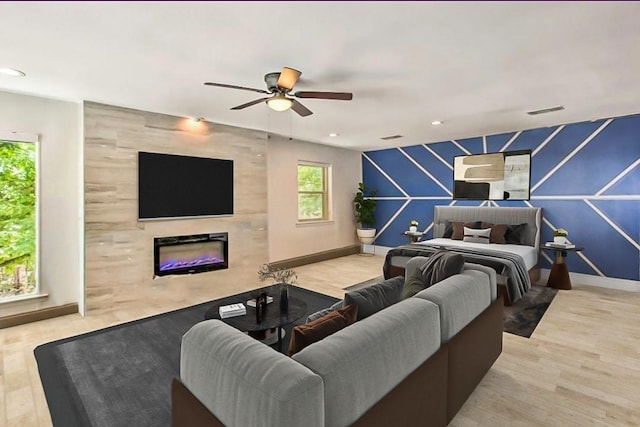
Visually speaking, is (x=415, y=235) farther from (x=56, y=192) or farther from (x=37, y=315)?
(x=37, y=315)

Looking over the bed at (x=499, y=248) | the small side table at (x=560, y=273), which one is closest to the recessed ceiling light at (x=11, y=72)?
the bed at (x=499, y=248)

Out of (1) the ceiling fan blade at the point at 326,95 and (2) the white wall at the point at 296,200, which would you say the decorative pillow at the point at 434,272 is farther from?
(2) the white wall at the point at 296,200

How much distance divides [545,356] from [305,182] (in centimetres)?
520

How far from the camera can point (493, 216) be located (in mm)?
5984

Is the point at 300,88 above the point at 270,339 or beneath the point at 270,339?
above

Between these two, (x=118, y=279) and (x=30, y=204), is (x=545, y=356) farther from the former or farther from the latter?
(x=30, y=204)

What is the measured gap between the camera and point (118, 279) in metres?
4.21

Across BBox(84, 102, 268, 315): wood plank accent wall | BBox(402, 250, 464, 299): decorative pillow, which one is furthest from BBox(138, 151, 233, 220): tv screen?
BBox(402, 250, 464, 299): decorative pillow

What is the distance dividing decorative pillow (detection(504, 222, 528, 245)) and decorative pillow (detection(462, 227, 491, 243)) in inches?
12.1

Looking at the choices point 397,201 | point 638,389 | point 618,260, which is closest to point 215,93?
point 638,389

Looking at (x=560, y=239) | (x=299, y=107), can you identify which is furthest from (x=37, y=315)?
(x=560, y=239)

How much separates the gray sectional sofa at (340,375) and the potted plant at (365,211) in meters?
5.85

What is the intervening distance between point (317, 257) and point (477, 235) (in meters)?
3.20

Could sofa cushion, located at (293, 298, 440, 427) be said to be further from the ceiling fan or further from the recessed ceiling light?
the recessed ceiling light
